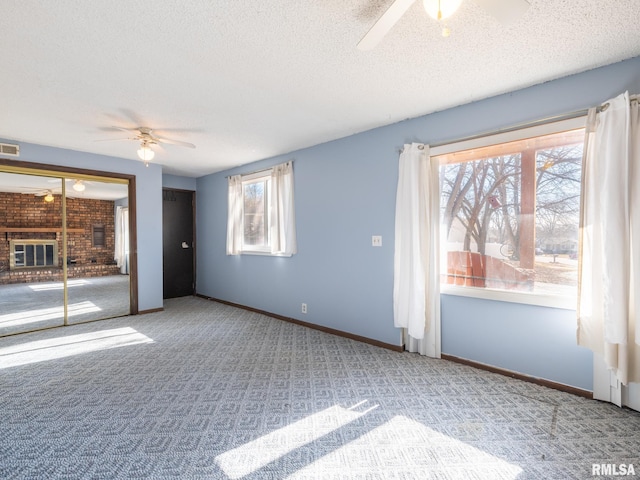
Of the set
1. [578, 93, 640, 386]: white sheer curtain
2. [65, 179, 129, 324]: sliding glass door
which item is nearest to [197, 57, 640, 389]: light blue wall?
[578, 93, 640, 386]: white sheer curtain

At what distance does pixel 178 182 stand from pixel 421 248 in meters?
4.87

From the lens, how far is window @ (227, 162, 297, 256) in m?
4.47

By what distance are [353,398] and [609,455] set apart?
4.89 ft

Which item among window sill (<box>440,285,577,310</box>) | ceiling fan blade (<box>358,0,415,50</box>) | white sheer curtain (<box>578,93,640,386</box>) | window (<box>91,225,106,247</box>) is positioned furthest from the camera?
window (<box>91,225,106,247</box>)

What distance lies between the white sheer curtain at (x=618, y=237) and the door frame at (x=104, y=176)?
17.8ft

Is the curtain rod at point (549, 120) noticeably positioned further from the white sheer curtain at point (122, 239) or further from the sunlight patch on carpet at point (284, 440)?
the white sheer curtain at point (122, 239)

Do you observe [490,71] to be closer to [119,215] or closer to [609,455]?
[609,455]

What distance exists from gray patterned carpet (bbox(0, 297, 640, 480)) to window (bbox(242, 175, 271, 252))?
210cm

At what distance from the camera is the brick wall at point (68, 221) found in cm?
393

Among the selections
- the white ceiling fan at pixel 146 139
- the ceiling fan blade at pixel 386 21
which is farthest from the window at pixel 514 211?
the white ceiling fan at pixel 146 139

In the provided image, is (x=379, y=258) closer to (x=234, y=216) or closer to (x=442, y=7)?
(x=442, y=7)

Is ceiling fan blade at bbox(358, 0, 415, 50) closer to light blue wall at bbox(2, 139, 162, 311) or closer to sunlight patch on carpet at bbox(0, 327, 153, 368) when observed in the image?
sunlight patch on carpet at bbox(0, 327, 153, 368)

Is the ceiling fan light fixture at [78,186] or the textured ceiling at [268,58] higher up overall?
the textured ceiling at [268,58]

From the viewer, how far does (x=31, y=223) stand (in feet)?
13.4
